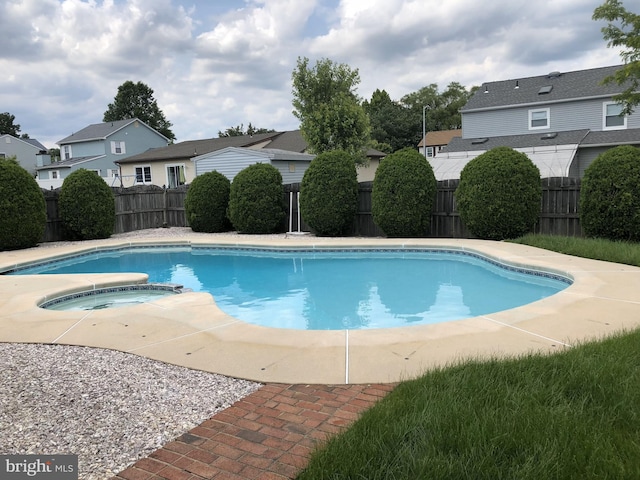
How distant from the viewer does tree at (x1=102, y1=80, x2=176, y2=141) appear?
2606 inches

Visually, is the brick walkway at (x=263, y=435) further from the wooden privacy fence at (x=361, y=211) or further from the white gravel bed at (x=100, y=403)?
the wooden privacy fence at (x=361, y=211)

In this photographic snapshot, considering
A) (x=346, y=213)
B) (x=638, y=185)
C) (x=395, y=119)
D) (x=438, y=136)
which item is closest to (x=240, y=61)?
(x=346, y=213)

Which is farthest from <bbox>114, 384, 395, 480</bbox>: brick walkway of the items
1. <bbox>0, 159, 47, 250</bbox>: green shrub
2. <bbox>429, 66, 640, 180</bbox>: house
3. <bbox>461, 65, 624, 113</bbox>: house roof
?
<bbox>461, 65, 624, 113</bbox>: house roof

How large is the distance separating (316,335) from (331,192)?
32.1 ft

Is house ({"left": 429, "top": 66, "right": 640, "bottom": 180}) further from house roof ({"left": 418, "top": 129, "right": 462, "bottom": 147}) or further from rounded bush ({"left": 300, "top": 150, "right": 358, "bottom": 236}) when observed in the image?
house roof ({"left": 418, "top": 129, "right": 462, "bottom": 147})

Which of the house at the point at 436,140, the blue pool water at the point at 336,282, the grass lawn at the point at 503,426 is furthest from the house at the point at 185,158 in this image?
the grass lawn at the point at 503,426

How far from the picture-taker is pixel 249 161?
22.5 m

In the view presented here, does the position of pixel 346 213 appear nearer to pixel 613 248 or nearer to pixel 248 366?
pixel 613 248

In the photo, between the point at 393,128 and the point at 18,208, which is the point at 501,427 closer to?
the point at 18,208

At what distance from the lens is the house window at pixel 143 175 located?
3256 centimetres

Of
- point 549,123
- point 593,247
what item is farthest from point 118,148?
point 593,247

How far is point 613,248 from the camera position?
9453mm

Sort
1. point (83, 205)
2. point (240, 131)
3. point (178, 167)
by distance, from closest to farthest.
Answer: point (83, 205), point (178, 167), point (240, 131)

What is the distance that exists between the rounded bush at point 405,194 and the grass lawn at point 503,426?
32.4 feet
